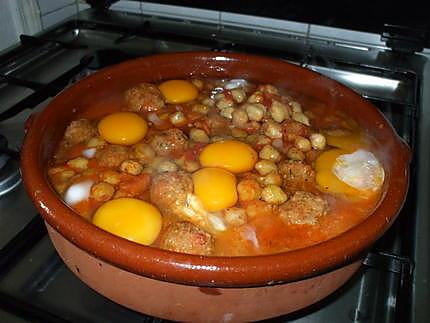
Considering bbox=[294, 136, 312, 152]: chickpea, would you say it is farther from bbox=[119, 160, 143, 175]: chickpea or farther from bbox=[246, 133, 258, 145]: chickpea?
bbox=[119, 160, 143, 175]: chickpea

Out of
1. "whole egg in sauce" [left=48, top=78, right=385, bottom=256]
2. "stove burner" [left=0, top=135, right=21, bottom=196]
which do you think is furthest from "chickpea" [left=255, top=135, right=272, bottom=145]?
"stove burner" [left=0, top=135, right=21, bottom=196]

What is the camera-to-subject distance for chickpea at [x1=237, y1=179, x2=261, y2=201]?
0.75m

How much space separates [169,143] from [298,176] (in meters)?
0.22

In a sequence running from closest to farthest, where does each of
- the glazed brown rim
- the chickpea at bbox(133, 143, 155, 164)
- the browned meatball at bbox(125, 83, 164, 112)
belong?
the glazed brown rim, the chickpea at bbox(133, 143, 155, 164), the browned meatball at bbox(125, 83, 164, 112)

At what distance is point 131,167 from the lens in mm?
777

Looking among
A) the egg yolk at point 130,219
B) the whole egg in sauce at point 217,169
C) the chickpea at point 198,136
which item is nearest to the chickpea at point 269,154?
the whole egg in sauce at point 217,169

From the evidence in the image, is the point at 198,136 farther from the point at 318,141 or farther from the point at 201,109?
the point at 318,141

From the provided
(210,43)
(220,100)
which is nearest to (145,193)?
(220,100)

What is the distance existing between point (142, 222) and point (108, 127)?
0.81 feet

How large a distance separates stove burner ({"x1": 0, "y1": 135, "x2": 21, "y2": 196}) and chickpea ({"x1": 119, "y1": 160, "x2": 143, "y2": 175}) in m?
0.30

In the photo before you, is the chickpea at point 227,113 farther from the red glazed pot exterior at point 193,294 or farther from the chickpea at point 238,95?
the red glazed pot exterior at point 193,294

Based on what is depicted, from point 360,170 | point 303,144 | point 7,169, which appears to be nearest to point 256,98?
point 303,144

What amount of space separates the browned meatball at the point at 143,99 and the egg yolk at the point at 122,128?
0.03 meters

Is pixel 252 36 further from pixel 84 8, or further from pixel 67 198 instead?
pixel 67 198
